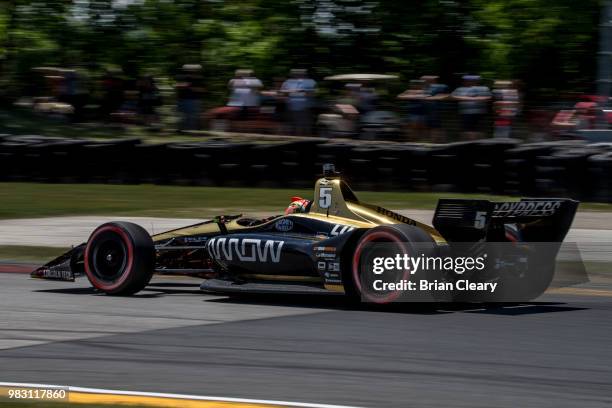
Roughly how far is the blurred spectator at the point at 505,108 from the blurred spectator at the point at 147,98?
25.3ft

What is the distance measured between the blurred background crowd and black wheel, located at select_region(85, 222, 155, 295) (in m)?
11.1

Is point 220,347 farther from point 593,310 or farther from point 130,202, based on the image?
point 130,202

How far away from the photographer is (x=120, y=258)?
9719 millimetres

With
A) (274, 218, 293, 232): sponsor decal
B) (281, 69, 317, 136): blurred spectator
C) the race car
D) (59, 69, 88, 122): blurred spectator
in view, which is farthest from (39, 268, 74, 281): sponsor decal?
(59, 69, 88, 122): blurred spectator

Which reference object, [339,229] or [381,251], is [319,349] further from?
[339,229]

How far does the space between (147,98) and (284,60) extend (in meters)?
5.38

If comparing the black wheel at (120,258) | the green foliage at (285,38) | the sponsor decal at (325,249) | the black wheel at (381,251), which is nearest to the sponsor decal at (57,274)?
the black wheel at (120,258)

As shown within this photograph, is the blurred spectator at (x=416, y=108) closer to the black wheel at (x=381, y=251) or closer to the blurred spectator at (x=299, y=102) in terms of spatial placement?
the blurred spectator at (x=299, y=102)

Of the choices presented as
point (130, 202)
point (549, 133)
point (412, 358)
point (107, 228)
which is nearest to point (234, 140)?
point (130, 202)

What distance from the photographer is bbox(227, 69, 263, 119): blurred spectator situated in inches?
841

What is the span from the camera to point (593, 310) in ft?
28.9

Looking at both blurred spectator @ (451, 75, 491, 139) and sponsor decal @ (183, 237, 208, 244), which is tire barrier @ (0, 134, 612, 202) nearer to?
blurred spectator @ (451, 75, 491, 139)

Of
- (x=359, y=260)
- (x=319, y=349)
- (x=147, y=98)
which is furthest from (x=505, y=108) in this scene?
(x=319, y=349)

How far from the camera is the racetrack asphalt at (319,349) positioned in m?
6.04
